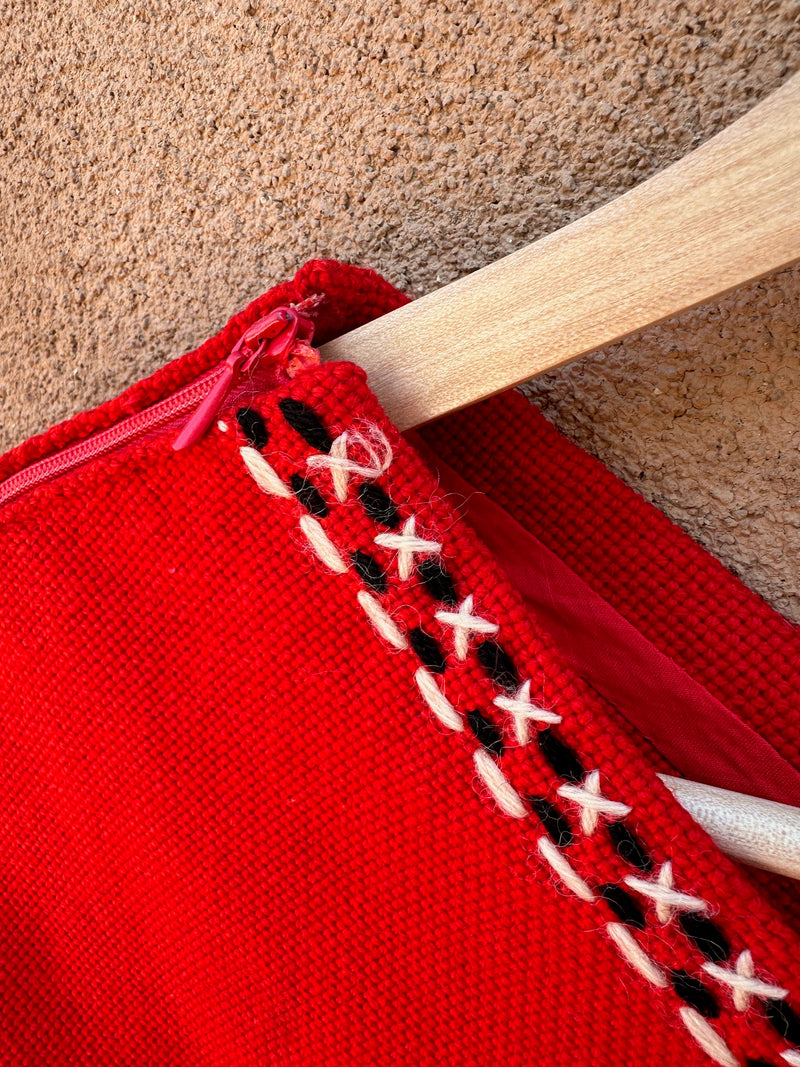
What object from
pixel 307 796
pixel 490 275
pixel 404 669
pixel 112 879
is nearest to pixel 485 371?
pixel 490 275

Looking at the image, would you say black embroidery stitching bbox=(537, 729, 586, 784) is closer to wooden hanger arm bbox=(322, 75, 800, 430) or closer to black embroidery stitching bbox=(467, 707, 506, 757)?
black embroidery stitching bbox=(467, 707, 506, 757)

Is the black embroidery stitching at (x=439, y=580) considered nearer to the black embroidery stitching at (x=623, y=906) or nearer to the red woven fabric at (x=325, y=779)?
the red woven fabric at (x=325, y=779)

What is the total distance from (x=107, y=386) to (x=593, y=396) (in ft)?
Answer: 1.17

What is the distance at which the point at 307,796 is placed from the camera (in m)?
0.42

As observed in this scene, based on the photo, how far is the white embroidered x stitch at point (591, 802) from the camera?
324 millimetres

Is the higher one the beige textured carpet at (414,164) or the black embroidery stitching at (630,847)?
the beige textured carpet at (414,164)

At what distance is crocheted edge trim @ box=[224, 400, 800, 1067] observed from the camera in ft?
1.05

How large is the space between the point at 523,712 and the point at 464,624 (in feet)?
0.15

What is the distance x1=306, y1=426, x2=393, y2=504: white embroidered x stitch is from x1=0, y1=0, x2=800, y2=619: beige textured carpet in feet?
0.44

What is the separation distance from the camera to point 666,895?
317 mm

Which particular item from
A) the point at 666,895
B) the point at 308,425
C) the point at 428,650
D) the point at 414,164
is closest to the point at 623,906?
the point at 666,895

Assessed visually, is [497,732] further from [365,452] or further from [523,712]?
[365,452]

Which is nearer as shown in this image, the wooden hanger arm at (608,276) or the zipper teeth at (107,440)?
the wooden hanger arm at (608,276)

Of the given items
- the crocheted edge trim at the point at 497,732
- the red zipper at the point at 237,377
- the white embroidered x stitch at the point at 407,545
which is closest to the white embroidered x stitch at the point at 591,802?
the crocheted edge trim at the point at 497,732
